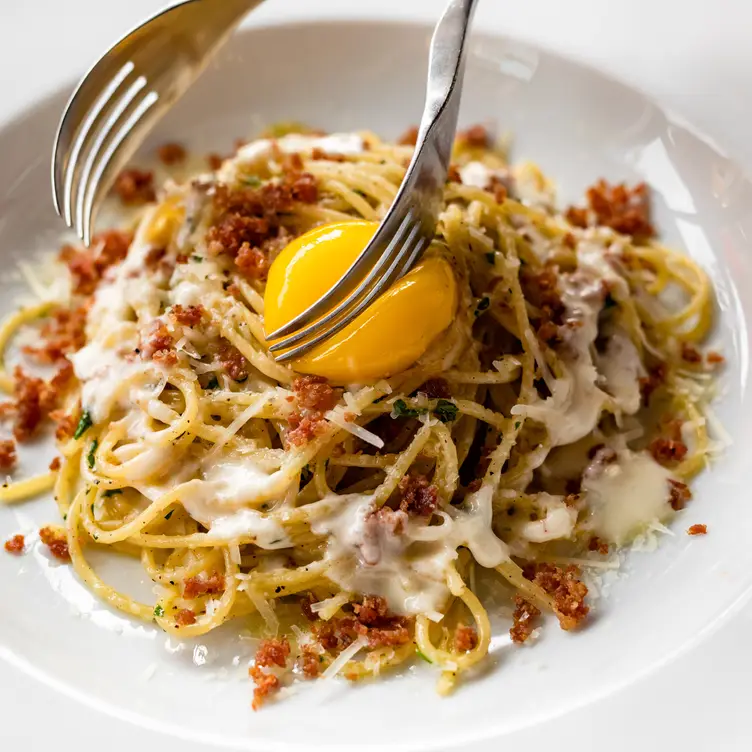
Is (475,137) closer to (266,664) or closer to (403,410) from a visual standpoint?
(403,410)

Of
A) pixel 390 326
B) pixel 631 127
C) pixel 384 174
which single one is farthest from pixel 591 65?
pixel 390 326

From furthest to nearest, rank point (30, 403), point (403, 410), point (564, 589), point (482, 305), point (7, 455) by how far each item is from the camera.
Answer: point (30, 403) < point (7, 455) < point (482, 305) < point (403, 410) < point (564, 589)

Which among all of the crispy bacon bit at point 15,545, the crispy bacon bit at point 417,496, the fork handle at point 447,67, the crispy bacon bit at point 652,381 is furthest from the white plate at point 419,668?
the fork handle at point 447,67

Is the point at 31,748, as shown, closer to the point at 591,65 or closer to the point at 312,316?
the point at 312,316

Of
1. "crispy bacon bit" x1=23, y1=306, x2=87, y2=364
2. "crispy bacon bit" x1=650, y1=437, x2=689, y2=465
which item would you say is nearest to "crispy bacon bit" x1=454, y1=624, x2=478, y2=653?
"crispy bacon bit" x1=650, y1=437, x2=689, y2=465

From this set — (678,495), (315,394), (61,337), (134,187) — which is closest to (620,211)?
(678,495)

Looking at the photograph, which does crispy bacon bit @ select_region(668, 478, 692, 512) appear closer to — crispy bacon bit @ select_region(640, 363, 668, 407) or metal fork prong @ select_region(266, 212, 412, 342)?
crispy bacon bit @ select_region(640, 363, 668, 407)
